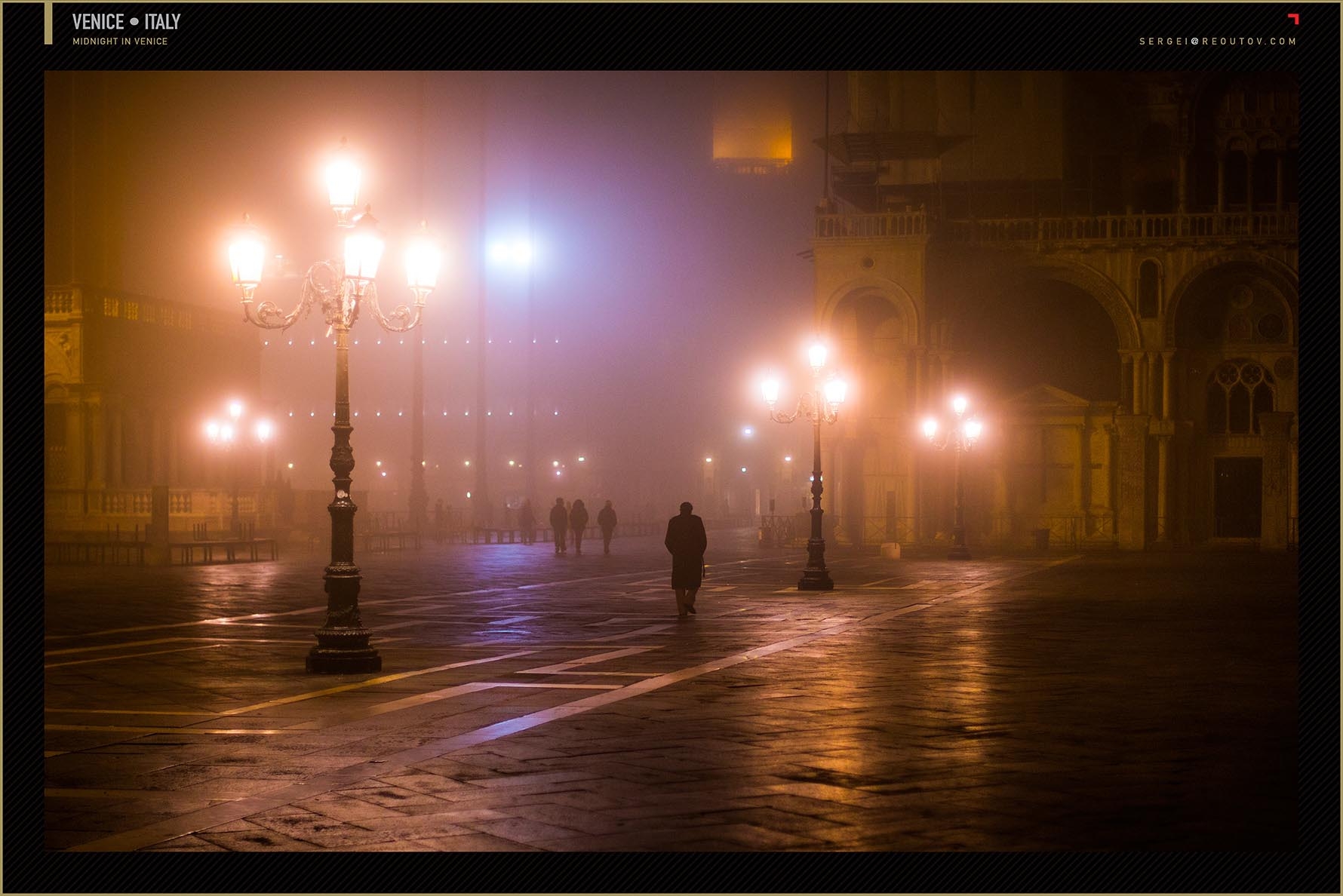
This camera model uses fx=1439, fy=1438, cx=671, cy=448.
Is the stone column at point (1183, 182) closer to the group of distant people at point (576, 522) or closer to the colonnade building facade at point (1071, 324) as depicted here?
the colonnade building facade at point (1071, 324)

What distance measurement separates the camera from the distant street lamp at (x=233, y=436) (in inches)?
1397

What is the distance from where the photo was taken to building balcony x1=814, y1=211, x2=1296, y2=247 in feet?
144

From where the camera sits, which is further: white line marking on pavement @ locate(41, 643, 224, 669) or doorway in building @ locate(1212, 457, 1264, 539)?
doorway in building @ locate(1212, 457, 1264, 539)

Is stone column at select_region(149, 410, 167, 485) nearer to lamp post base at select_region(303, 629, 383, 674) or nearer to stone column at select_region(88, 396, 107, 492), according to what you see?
stone column at select_region(88, 396, 107, 492)

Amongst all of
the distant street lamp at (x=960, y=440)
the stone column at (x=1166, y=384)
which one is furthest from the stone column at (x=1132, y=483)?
the distant street lamp at (x=960, y=440)

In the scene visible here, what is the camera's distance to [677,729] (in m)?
8.97

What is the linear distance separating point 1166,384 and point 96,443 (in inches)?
1198

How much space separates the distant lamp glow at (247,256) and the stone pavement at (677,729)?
3508 millimetres

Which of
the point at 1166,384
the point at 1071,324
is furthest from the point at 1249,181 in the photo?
the point at 1166,384

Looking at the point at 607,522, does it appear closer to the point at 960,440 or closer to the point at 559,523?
the point at 559,523

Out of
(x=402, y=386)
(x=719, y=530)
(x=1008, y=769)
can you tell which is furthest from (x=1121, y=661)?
(x=402, y=386)

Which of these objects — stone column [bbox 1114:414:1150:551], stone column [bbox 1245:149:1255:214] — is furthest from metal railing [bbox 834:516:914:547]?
stone column [bbox 1245:149:1255:214]

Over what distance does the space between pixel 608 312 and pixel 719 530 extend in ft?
77.4

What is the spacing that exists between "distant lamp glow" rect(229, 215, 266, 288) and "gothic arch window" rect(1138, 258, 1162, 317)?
117 feet
